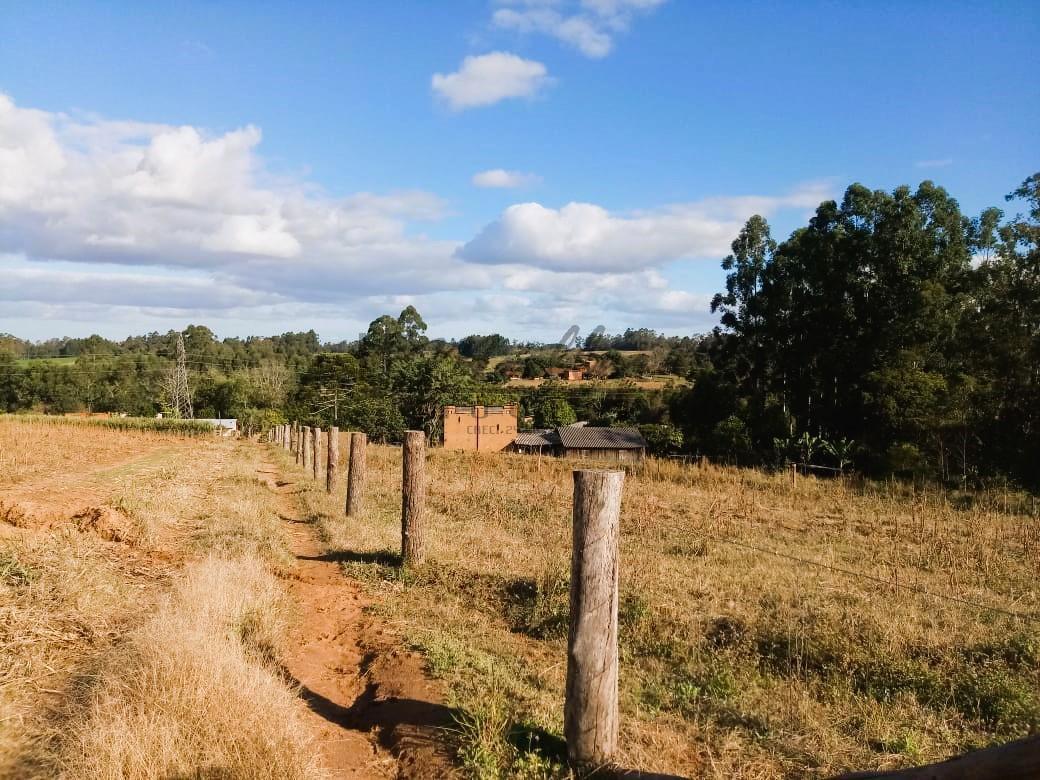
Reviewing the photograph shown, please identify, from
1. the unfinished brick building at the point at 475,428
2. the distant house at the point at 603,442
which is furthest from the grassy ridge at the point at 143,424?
the distant house at the point at 603,442

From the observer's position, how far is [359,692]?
199 inches

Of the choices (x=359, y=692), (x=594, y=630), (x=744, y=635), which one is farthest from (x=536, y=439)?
(x=594, y=630)

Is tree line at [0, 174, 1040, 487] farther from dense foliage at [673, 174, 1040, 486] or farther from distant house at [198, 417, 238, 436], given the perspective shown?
Answer: distant house at [198, 417, 238, 436]

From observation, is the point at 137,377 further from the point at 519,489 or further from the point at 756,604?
the point at 756,604

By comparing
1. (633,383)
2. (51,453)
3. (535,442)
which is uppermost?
(633,383)

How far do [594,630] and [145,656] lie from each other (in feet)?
9.05

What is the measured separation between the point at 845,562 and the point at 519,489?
27.3ft

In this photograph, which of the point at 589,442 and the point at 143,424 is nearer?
the point at 143,424

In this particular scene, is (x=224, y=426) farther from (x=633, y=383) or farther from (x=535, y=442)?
(x=633, y=383)

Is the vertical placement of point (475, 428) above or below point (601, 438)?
above

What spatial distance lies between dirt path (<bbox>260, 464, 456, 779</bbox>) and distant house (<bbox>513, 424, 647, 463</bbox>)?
3931cm

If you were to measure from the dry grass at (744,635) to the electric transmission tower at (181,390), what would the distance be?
56.6 m

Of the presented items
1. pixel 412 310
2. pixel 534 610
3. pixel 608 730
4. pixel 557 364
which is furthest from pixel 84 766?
pixel 557 364

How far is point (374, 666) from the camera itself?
17.7ft
